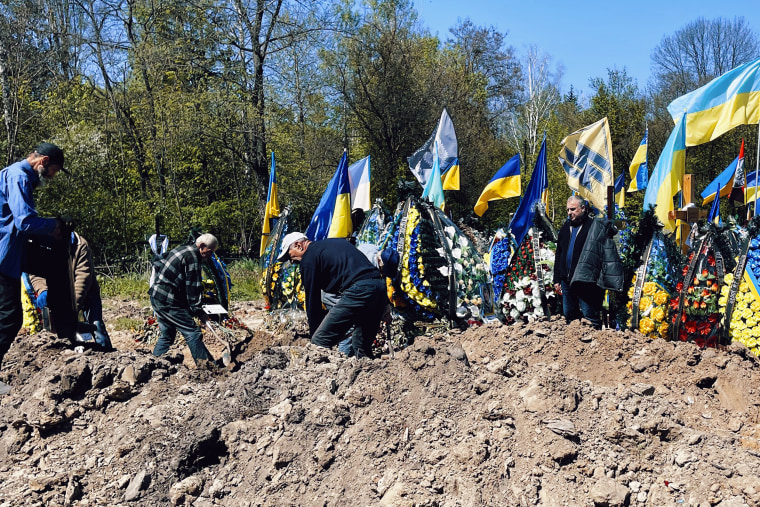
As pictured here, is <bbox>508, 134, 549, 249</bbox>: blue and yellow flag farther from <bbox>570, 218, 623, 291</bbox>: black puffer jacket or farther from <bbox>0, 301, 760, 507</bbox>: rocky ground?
<bbox>0, 301, 760, 507</bbox>: rocky ground

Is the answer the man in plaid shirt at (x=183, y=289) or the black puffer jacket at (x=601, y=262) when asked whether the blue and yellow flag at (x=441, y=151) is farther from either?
the man in plaid shirt at (x=183, y=289)

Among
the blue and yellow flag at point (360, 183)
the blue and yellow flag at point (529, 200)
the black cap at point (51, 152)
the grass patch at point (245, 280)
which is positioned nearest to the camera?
the black cap at point (51, 152)

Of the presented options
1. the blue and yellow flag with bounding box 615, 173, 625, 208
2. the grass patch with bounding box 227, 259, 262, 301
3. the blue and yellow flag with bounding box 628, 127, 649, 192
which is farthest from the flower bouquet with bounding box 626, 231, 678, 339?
the blue and yellow flag with bounding box 628, 127, 649, 192

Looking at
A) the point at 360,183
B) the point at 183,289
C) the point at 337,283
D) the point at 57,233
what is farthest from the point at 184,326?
the point at 360,183

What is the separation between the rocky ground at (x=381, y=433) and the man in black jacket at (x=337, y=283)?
65cm

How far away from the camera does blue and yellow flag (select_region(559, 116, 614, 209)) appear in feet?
32.3

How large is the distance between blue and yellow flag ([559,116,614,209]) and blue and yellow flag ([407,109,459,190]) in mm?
1784

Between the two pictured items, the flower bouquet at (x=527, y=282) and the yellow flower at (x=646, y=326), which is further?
the flower bouquet at (x=527, y=282)

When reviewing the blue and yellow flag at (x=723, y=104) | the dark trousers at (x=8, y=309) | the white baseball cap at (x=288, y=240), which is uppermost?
the blue and yellow flag at (x=723, y=104)

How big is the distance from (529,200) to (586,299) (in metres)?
3.32

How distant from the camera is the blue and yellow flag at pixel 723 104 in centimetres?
754

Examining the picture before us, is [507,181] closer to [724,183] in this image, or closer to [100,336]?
[100,336]

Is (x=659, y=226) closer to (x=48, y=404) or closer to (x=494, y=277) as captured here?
(x=494, y=277)

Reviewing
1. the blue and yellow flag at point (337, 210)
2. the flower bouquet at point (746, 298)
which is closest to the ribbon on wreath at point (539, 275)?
the flower bouquet at point (746, 298)
